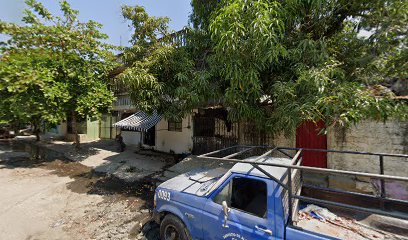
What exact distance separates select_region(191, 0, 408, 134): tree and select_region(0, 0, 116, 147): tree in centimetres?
774

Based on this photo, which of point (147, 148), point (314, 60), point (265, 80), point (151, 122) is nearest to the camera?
point (314, 60)

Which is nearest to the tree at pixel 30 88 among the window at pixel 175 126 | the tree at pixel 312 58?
the window at pixel 175 126

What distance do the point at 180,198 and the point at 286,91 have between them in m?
2.86

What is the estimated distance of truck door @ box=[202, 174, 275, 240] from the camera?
2666 millimetres

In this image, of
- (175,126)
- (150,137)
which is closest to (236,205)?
(175,126)

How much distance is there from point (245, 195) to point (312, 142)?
4.69 meters

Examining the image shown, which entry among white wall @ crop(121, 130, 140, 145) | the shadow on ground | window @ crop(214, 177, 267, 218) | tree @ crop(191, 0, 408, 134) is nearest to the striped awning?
the shadow on ground

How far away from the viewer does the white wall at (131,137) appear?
13898 mm

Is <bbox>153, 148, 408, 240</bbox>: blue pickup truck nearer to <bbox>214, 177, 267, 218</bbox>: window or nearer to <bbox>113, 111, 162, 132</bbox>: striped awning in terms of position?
<bbox>214, 177, 267, 218</bbox>: window

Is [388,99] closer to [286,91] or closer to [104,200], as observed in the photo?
[286,91]

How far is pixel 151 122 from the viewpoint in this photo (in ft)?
31.5

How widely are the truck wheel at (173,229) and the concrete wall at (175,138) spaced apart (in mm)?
6647

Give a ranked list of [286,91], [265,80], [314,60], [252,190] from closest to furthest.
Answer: [252,190], [286,91], [314,60], [265,80]

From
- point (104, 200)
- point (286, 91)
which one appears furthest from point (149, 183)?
point (286, 91)
